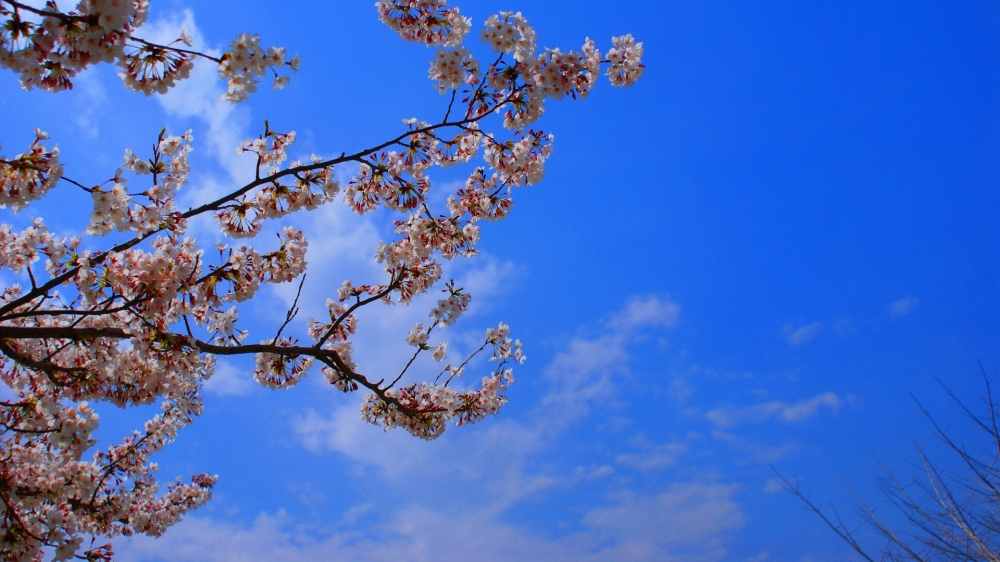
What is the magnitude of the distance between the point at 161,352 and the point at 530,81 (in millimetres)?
4230

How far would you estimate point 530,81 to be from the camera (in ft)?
17.9

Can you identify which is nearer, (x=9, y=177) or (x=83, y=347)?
(x=9, y=177)

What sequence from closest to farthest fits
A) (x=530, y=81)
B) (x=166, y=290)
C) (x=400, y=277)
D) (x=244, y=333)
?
(x=166, y=290)
(x=530, y=81)
(x=244, y=333)
(x=400, y=277)

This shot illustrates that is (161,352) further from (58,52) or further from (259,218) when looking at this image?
(58,52)

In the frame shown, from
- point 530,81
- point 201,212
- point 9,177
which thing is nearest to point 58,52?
point 9,177

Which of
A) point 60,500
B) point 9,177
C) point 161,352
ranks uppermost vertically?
point 9,177

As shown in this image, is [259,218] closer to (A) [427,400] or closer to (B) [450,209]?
(B) [450,209]

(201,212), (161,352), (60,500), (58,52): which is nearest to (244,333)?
(161,352)

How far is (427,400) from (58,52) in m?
5.22

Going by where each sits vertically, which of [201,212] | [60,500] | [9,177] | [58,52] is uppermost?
[201,212]

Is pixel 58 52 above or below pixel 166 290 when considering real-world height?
above

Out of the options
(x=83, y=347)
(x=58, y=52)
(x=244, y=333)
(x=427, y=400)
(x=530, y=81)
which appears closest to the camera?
(x=58, y=52)

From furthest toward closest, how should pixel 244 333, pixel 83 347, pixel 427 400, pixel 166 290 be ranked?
pixel 427 400 → pixel 244 333 → pixel 83 347 → pixel 166 290

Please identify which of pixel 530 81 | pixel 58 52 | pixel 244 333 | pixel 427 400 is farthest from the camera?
pixel 427 400
